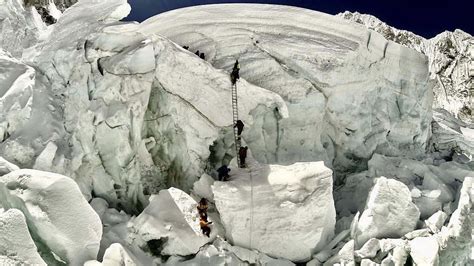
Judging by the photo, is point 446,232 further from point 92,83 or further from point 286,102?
point 92,83

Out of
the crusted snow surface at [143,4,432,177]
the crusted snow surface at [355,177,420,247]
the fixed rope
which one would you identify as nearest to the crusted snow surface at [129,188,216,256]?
the fixed rope

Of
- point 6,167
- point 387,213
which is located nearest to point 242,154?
point 387,213

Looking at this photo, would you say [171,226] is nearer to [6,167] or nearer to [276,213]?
[276,213]

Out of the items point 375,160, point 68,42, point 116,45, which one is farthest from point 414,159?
point 68,42

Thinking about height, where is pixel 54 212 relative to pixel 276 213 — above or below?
above

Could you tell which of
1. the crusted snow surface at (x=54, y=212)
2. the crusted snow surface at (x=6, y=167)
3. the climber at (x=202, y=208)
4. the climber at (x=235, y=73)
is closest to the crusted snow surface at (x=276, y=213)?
the climber at (x=202, y=208)

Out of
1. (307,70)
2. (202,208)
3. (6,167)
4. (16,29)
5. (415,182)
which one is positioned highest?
(16,29)
